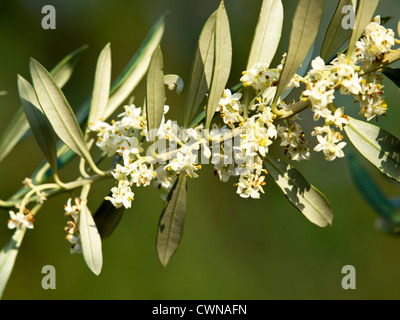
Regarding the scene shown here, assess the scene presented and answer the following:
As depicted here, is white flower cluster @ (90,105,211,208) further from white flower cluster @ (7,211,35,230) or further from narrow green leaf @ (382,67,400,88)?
narrow green leaf @ (382,67,400,88)

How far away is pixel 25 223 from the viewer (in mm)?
1037

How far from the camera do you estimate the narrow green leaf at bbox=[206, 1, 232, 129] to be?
804mm

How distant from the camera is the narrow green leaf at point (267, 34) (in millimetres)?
910

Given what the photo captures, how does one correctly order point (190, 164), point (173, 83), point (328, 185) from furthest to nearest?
point (328, 185) → point (173, 83) → point (190, 164)

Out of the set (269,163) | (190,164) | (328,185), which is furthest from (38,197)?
(328,185)

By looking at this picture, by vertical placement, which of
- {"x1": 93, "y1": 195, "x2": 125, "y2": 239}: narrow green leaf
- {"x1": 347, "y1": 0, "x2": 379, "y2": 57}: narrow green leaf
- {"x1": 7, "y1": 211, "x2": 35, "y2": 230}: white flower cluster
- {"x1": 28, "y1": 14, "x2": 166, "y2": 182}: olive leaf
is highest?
{"x1": 28, "y1": 14, "x2": 166, "y2": 182}: olive leaf

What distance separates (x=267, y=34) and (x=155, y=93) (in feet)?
0.93

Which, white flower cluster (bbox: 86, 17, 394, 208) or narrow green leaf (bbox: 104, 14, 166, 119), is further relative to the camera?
narrow green leaf (bbox: 104, 14, 166, 119)

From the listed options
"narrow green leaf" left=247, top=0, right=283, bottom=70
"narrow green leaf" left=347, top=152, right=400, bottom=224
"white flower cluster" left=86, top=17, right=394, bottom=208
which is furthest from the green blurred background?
"narrow green leaf" left=247, top=0, right=283, bottom=70

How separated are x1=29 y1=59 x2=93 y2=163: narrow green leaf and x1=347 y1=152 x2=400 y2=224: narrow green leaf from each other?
781mm

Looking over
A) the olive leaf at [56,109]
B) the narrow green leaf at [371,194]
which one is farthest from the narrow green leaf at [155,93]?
the narrow green leaf at [371,194]

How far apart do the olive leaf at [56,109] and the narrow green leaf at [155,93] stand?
187mm

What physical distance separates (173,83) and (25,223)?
1.65ft

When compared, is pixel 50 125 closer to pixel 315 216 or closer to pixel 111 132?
pixel 111 132
